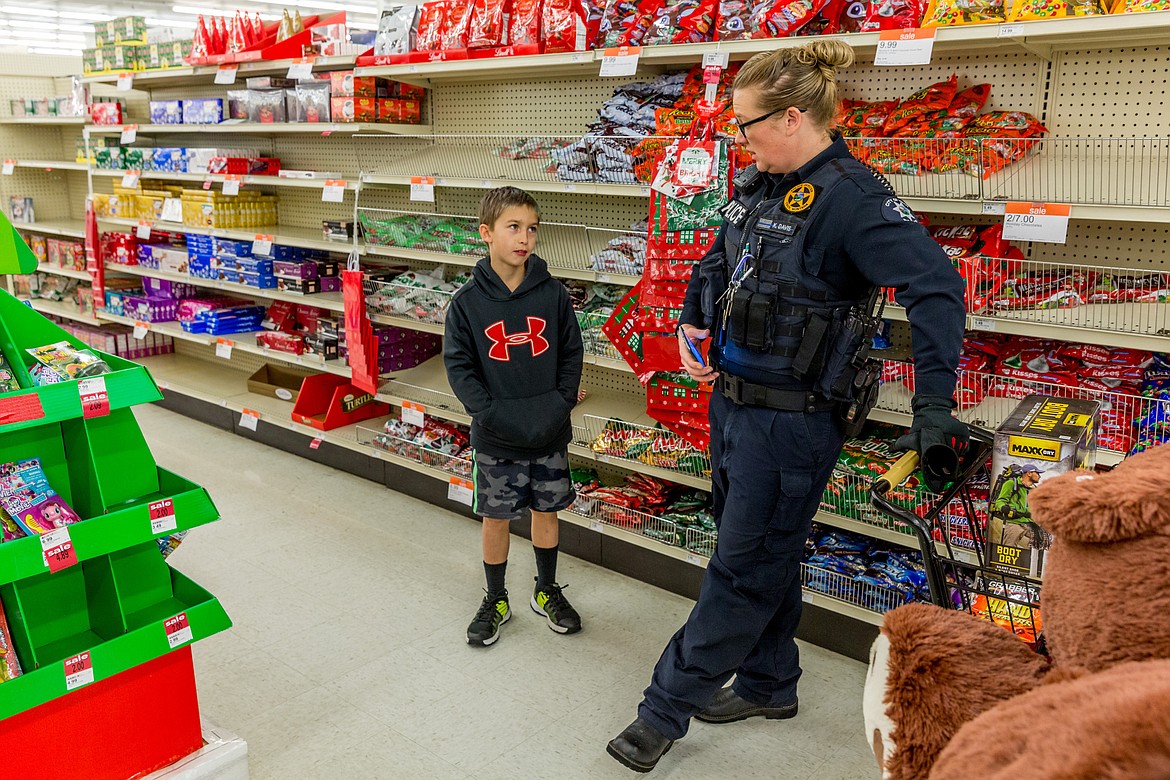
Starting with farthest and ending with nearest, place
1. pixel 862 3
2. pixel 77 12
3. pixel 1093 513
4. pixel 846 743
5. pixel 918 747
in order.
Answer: pixel 77 12
pixel 862 3
pixel 846 743
pixel 918 747
pixel 1093 513

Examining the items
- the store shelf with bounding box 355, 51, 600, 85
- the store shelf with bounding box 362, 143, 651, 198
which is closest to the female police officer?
the store shelf with bounding box 362, 143, 651, 198

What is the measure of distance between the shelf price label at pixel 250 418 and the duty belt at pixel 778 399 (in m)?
3.65

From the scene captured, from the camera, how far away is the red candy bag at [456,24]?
3795 mm

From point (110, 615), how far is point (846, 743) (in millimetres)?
1944

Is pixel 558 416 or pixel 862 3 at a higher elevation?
pixel 862 3

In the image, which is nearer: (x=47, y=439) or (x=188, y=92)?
(x=47, y=439)

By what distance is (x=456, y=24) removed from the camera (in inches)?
152

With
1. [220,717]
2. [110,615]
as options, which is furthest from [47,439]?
[220,717]

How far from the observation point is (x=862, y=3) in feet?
8.88

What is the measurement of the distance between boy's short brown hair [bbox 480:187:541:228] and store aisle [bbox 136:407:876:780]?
142cm

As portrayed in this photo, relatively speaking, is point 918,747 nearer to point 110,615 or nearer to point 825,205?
point 825,205

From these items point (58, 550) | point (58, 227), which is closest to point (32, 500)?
point (58, 550)

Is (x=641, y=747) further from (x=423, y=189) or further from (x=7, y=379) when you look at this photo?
(x=423, y=189)

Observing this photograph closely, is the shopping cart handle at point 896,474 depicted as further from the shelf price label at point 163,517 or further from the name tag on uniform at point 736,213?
the shelf price label at point 163,517
